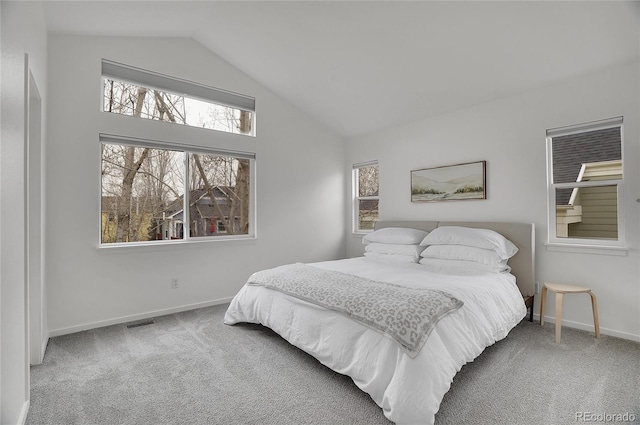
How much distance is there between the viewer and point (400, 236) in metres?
3.84

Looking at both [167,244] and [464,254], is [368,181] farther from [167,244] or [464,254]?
[167,244]

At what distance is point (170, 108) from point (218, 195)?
1.15 m

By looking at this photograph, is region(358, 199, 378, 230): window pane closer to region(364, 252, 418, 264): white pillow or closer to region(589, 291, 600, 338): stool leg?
region(364, 252, 418, 264): white pillow

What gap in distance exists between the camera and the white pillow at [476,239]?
10.2 feet

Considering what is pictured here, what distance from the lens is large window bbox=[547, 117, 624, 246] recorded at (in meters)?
2.90

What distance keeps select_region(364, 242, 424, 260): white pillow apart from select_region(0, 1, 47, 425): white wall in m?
3.22

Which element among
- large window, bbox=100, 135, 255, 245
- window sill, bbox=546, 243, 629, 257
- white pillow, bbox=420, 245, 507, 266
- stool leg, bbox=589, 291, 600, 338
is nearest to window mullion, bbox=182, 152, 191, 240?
large window, bbox=100, 135, 255, 245

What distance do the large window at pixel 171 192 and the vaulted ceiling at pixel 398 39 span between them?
46.2 inches

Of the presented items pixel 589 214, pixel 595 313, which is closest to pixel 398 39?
pixel 589 214

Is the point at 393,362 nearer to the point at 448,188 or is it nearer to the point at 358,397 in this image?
the point at 358,397

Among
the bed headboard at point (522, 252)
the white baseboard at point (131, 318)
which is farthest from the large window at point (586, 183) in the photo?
the white baseboard at point (131, 318)

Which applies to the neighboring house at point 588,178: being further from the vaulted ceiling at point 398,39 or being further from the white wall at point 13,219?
the white wall at point 13,219

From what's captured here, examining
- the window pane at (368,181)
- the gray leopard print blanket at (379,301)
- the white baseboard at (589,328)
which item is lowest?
the white baseboard at (589,328)

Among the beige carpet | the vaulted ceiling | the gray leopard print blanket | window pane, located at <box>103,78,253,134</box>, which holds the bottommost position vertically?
the beige carpet
